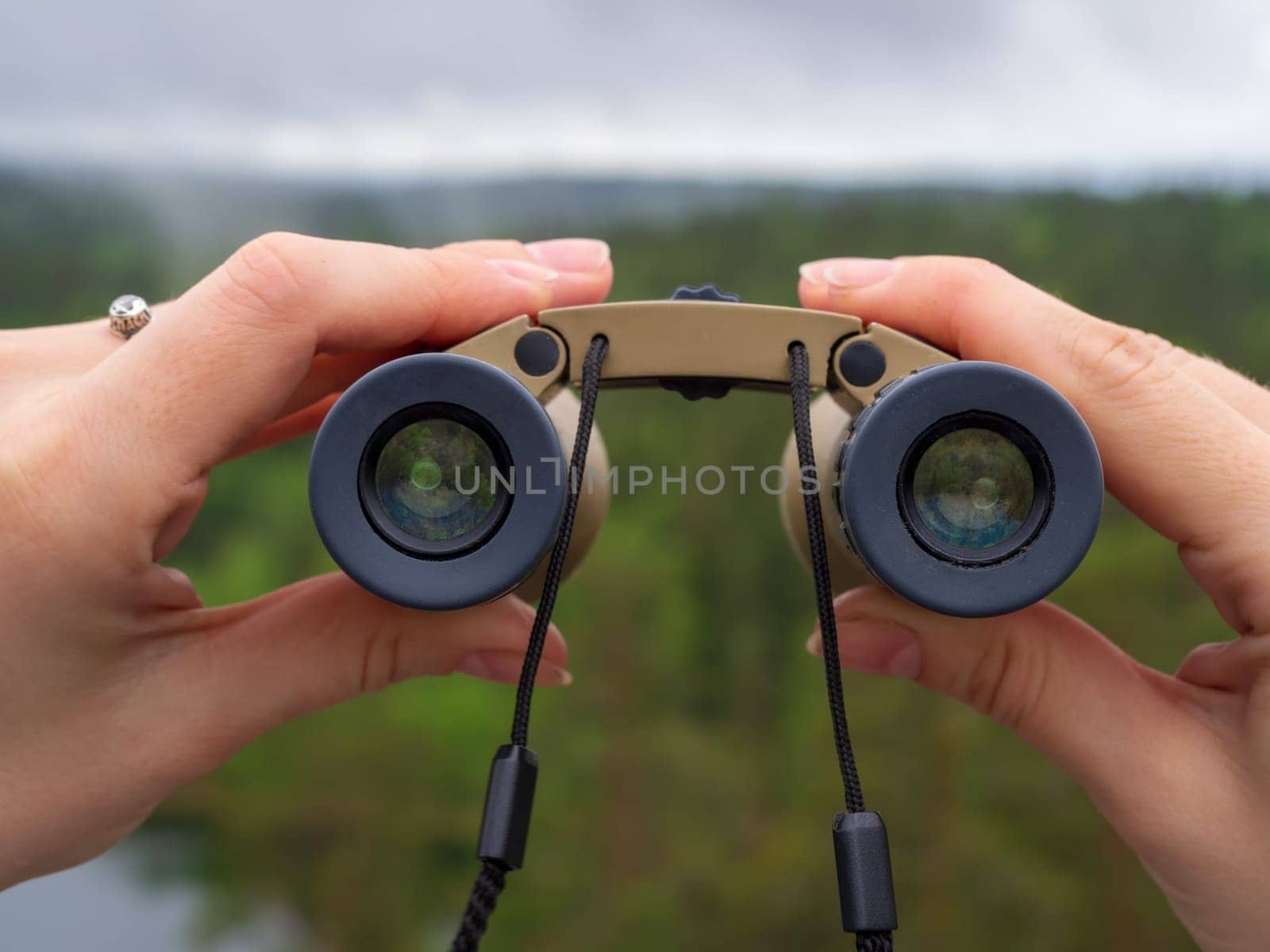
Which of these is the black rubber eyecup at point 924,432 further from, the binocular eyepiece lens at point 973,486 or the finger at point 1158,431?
the finger at point 1158,431

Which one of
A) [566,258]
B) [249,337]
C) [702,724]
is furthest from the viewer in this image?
[702,724]

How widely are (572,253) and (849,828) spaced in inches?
23.3

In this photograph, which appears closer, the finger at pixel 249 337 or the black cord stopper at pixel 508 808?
the black cord stopper at pixel 508 808

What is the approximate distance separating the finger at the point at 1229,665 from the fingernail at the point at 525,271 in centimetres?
66

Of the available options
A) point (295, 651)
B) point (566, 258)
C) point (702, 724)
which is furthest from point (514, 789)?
point (702, 724)

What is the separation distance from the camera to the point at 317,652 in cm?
80

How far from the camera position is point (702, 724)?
233 inches

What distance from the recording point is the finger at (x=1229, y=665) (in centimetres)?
72

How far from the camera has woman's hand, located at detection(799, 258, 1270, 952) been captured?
710 mm

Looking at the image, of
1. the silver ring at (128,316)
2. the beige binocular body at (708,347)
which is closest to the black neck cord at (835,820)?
the beige binocular body at (708,347)

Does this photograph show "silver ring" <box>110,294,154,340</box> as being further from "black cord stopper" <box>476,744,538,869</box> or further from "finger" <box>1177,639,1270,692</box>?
"finger" <box>1177,639,1270,692</box>

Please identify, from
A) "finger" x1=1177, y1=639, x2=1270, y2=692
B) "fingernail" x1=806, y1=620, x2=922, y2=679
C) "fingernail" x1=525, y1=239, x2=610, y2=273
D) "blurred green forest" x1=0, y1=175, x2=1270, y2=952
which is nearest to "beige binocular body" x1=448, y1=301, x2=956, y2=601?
"fingernail" x1=806, y1=620, x2=922, y2=679

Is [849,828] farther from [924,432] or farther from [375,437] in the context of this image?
[375,437]

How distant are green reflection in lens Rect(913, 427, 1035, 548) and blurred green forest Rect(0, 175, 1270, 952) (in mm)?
2783
